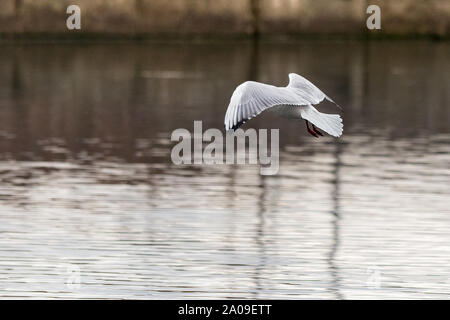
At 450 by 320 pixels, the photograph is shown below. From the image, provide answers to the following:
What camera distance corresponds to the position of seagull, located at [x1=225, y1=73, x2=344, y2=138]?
1087 cm

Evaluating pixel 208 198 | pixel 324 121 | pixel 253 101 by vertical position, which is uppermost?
pixel 253 101

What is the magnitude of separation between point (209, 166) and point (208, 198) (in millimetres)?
2394

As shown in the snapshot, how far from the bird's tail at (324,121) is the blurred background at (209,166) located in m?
1.13

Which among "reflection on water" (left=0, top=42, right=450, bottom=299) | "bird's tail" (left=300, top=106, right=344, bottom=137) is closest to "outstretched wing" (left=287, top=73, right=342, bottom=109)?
"bird's tail" (left=300, top=106, right=344, bottom=137)

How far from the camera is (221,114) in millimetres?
22078

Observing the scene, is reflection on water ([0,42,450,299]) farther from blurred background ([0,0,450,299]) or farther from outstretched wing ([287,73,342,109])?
outstretched wing ([287,73,342,109])

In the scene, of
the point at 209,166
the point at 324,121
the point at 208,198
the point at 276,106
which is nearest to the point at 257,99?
the point at 276,106

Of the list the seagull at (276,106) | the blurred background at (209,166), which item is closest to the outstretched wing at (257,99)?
the seagull at (276,106)

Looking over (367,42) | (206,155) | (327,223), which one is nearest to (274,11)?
(367,42)

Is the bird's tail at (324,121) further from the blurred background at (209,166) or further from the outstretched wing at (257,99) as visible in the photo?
the blurred background at (209,166)

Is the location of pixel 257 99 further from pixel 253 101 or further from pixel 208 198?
pixel 208 198

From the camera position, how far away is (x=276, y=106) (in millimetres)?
11461

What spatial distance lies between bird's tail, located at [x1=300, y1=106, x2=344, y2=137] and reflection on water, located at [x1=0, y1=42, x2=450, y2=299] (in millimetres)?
1126
